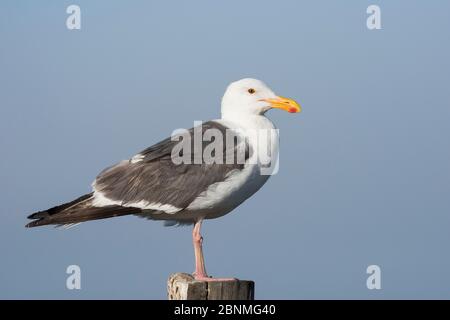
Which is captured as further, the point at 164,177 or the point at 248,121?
the point at 248,121

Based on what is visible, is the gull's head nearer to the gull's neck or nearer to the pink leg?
the gull's neck

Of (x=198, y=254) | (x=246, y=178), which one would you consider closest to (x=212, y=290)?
(x=198, y=254)

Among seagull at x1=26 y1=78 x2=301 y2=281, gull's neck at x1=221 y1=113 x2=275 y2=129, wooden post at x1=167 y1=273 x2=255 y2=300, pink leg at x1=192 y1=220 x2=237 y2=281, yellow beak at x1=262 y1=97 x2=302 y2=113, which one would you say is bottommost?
wooden post at x1=167 y1=273 x2=255 y2=300

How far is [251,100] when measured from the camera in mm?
10977

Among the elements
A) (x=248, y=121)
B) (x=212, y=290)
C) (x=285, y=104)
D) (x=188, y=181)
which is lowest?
(x=212, y=290)

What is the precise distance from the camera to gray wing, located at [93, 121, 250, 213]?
1013cm

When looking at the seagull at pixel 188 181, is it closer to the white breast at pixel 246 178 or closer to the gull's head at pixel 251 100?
the white breast at pixel 246 178

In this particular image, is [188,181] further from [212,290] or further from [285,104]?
[285,104]

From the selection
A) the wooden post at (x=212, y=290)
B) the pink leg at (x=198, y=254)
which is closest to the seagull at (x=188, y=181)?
the pink leg at (x=198, y=254)

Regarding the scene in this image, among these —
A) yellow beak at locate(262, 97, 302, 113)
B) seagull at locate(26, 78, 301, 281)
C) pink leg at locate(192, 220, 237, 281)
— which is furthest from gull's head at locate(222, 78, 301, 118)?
pink leg at locate(192, 220, 237, 281)

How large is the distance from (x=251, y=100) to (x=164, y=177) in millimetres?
1708

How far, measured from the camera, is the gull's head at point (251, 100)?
35.9 ft
